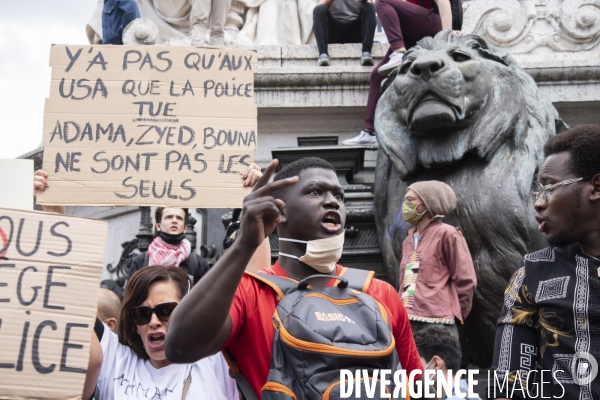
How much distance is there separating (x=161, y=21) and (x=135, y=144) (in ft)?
19.6

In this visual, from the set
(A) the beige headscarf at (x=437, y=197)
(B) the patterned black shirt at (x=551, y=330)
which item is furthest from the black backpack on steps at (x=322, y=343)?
(A) the beige headscarf at (x=437, y=197)

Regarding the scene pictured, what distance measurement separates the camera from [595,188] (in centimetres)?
305

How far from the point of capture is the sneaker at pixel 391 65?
7.16m

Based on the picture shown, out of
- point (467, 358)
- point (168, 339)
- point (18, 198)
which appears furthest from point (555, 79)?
point (168, 339)

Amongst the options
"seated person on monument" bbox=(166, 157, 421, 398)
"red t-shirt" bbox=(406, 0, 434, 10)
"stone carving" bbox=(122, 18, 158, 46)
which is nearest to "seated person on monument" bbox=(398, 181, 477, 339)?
"seated person on monument" bbox=(166, 157, 421, 398)

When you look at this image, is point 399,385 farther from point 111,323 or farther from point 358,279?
point 111,323

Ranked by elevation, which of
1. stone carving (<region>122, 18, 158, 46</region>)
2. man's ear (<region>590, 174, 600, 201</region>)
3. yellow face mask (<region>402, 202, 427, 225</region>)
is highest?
stone carving (<region>122, 18, 158, 46</region>)

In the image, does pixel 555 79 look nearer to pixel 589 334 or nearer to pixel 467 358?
pixel 467 358

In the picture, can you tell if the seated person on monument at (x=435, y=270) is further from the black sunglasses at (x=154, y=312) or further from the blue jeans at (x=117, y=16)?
the blue jeans at (x=117, y=16)

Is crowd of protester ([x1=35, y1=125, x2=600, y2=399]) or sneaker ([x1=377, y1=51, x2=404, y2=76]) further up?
sneaker ([x1=377, y1=51, x2=404, y2=76])

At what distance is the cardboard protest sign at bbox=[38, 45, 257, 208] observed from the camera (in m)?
4.64

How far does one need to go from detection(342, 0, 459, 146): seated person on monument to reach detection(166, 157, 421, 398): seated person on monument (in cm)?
446

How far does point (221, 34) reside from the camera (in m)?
9.73

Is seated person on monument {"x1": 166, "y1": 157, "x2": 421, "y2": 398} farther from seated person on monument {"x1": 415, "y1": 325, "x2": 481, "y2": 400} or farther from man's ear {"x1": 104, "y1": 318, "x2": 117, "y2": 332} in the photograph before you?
man's ear {"x1": 104, "y1": 318, "x2": 117, "y2": 332}
